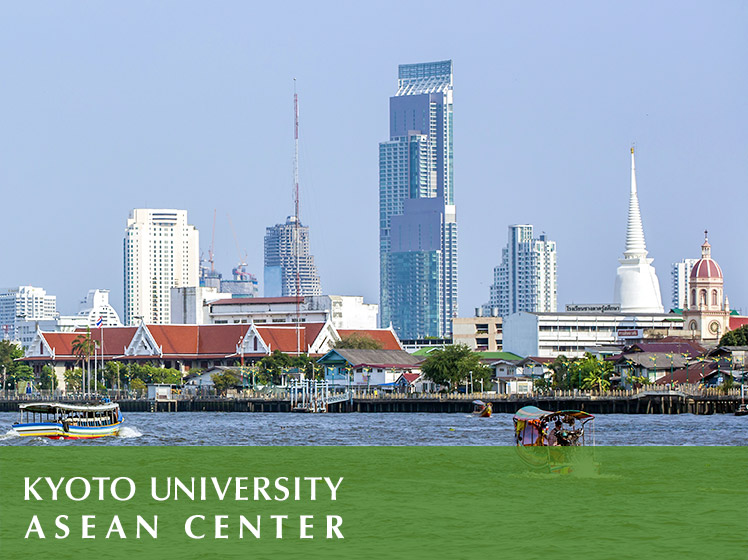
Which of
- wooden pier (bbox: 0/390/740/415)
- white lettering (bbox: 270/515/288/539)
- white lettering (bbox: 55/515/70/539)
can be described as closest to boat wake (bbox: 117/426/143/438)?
wooden pier (bbox: 0/390/740/415)

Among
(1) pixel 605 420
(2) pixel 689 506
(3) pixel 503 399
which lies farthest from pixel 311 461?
(3) pixel 503 399

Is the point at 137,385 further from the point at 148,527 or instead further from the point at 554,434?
the point at 148,527

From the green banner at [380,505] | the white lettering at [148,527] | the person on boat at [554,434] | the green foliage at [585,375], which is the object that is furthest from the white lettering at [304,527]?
the green foliage at [585,375]

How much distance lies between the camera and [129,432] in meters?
101

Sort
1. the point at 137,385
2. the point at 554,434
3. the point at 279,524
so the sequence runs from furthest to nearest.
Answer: the point at 137,385
the point at 554,434
the point at 279,524

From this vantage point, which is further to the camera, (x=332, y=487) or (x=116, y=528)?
(x=332, y=487)

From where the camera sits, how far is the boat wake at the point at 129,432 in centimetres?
9770

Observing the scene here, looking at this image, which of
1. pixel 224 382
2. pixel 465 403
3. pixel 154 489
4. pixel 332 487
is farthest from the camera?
pixel 224 382

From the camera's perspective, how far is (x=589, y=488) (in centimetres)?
5556

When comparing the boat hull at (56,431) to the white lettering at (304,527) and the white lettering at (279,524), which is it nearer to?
the white lettering at (279,524)

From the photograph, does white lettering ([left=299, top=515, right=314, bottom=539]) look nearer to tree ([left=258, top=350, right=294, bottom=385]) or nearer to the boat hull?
the boat hull

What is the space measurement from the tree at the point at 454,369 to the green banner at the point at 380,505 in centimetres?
8663

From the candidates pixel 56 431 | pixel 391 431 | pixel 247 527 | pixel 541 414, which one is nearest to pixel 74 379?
pixel 391 431

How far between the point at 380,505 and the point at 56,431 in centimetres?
4491
